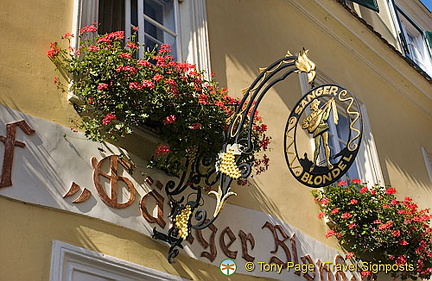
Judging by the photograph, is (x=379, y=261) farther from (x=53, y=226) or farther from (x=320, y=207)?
(x=53, y=226)

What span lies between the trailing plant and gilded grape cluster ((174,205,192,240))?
219 centimetres

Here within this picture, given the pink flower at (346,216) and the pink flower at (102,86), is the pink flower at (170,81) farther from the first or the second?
the pink flower at (346,216)

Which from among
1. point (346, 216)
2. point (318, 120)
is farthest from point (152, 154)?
point (346, 216)

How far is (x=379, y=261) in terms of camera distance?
260 inches

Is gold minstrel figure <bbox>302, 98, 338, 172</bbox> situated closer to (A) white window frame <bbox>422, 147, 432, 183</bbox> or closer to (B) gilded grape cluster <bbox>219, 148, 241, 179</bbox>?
(B) gilded grape cluster <bbox>219, 148, 241, 179</bbox>

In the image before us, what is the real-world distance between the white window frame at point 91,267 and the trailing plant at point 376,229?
2663 mm

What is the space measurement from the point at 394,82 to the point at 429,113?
1.18 meters

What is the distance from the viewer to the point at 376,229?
645cm

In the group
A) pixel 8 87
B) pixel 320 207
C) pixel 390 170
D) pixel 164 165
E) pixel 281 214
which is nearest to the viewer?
pixel 8 87

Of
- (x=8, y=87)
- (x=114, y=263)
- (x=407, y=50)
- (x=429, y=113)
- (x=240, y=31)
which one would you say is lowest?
(x=114, y=263)

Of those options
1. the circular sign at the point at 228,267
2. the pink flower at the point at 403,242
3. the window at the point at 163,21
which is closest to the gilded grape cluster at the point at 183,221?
the circular sign at the point at 228,267

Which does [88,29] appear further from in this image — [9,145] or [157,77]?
[9,145]

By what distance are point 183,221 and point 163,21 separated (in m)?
2.48

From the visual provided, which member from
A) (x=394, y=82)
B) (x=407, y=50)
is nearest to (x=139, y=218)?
(x=394, y=82)
